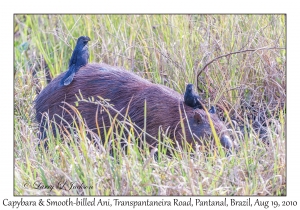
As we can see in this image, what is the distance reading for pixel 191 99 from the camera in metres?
4.96

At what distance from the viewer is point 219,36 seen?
592cm

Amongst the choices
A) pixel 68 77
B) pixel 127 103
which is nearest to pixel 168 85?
pixel 127 103

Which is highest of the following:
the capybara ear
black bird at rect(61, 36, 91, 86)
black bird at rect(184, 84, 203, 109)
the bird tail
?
black bird at rect(61, 36, 91, 86)

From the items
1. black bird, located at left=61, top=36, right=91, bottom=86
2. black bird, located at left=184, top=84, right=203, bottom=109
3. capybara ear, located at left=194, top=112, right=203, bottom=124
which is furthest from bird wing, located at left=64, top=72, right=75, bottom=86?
capybara ear, located at left=194, top=112, right=203, bottom=124

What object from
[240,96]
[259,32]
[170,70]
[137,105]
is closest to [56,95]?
[137,105]

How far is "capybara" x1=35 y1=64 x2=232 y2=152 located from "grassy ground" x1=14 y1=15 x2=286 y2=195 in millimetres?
221

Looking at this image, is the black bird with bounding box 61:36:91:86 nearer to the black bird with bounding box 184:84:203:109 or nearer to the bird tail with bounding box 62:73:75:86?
the bird tail with bounding box 62:73:75:86

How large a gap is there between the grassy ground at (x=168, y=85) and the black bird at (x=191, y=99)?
1.13 feet

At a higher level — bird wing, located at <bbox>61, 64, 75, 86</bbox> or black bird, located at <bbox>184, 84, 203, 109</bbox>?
bird wing, located at <bbox>61, 64, 75, 86</bbox>

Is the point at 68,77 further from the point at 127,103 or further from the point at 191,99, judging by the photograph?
the point at 191,99

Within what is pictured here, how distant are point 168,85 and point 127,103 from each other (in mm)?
876

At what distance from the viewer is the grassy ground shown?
13.1 feet
